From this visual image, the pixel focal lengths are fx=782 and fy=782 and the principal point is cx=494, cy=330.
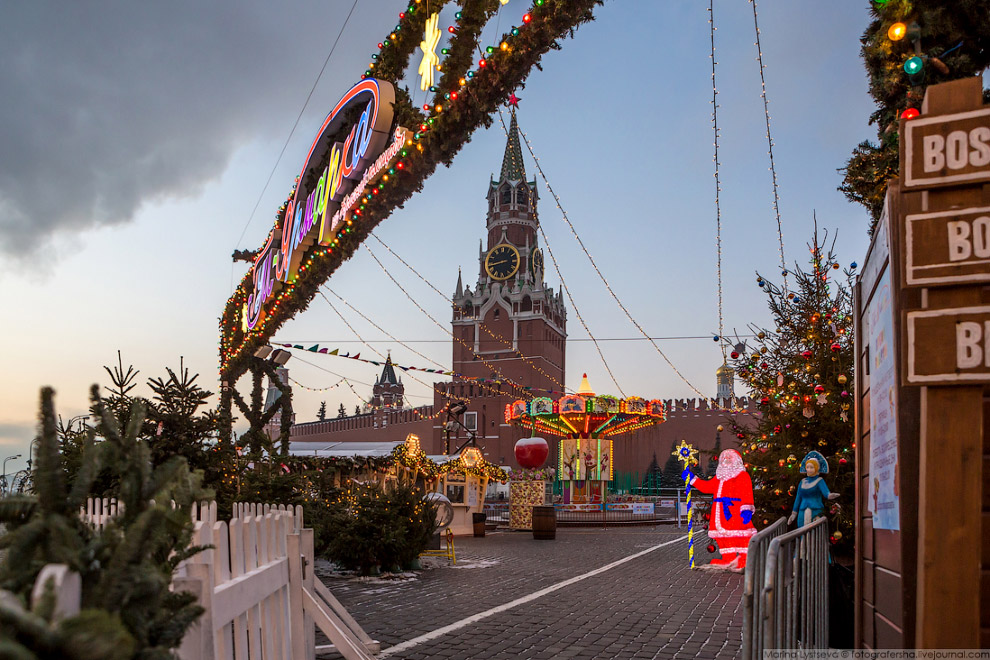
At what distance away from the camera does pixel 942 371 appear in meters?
2.82

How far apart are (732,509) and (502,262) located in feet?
214

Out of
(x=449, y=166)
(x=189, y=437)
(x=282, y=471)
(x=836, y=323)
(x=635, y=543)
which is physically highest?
(x=449, y=166)

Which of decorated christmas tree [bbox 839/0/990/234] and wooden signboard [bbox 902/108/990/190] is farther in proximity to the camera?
decorated christmas tree [bbox 839/0/990/234]

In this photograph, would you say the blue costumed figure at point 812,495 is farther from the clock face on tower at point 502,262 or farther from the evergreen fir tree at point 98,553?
the clock face on tower at point 502,262

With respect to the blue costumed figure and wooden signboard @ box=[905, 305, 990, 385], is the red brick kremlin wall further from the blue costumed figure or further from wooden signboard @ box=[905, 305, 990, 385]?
wooden signboard @ box=[905, 305, 990, 385]

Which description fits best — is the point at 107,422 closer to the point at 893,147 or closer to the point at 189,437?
the point at 893,147

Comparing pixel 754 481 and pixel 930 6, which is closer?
pixel 930 6

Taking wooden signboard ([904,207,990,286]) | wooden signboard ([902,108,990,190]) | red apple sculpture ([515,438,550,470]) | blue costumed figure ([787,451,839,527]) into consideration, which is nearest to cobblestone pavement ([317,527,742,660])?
blue costumed figure ([787,451,839,527])

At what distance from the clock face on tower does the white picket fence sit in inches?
2775

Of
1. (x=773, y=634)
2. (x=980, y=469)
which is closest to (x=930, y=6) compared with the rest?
(x=980, y=469)

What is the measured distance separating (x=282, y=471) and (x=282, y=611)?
7160mm

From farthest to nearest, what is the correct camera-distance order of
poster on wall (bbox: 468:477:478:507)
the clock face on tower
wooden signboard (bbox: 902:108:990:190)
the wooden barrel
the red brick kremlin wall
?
the clock face on tower, the red brick kremlin wall, poster on wall (bbox: 468:477:478:507), the wooden barrel, wooden signboard (bbox: 902:108:990:190)

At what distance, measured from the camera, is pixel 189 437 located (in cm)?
830

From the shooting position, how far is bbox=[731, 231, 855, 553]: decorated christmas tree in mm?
9297
